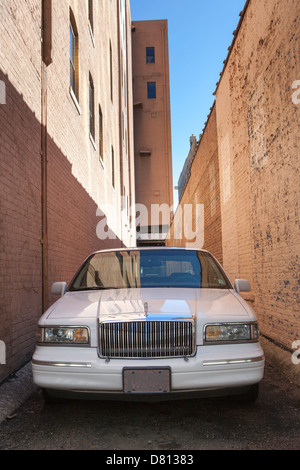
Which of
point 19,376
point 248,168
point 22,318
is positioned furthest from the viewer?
point 248,168

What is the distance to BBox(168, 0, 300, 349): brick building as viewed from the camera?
5215mm

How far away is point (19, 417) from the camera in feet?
11.9

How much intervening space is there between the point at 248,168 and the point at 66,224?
3.82 metres

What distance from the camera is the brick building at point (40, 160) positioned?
197 inches

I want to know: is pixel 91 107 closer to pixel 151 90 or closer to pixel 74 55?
pixel 74 55

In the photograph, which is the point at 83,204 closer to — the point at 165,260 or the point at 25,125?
the point at 25,125

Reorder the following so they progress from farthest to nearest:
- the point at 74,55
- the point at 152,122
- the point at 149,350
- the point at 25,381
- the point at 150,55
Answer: the point at 150,55 < the point at 152,122 < the point at 74,55 < the point at 25,381 < the point at 149,350

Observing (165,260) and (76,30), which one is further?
(76,30)

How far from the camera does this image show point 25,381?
4.59 metres

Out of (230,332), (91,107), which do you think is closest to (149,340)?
(230,332)

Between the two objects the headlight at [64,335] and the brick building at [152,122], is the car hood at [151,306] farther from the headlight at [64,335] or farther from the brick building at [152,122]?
the brick building at [152,122]

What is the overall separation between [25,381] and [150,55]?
3779cm

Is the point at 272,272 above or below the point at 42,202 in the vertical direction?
below

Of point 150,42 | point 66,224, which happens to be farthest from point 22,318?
point 150,42
